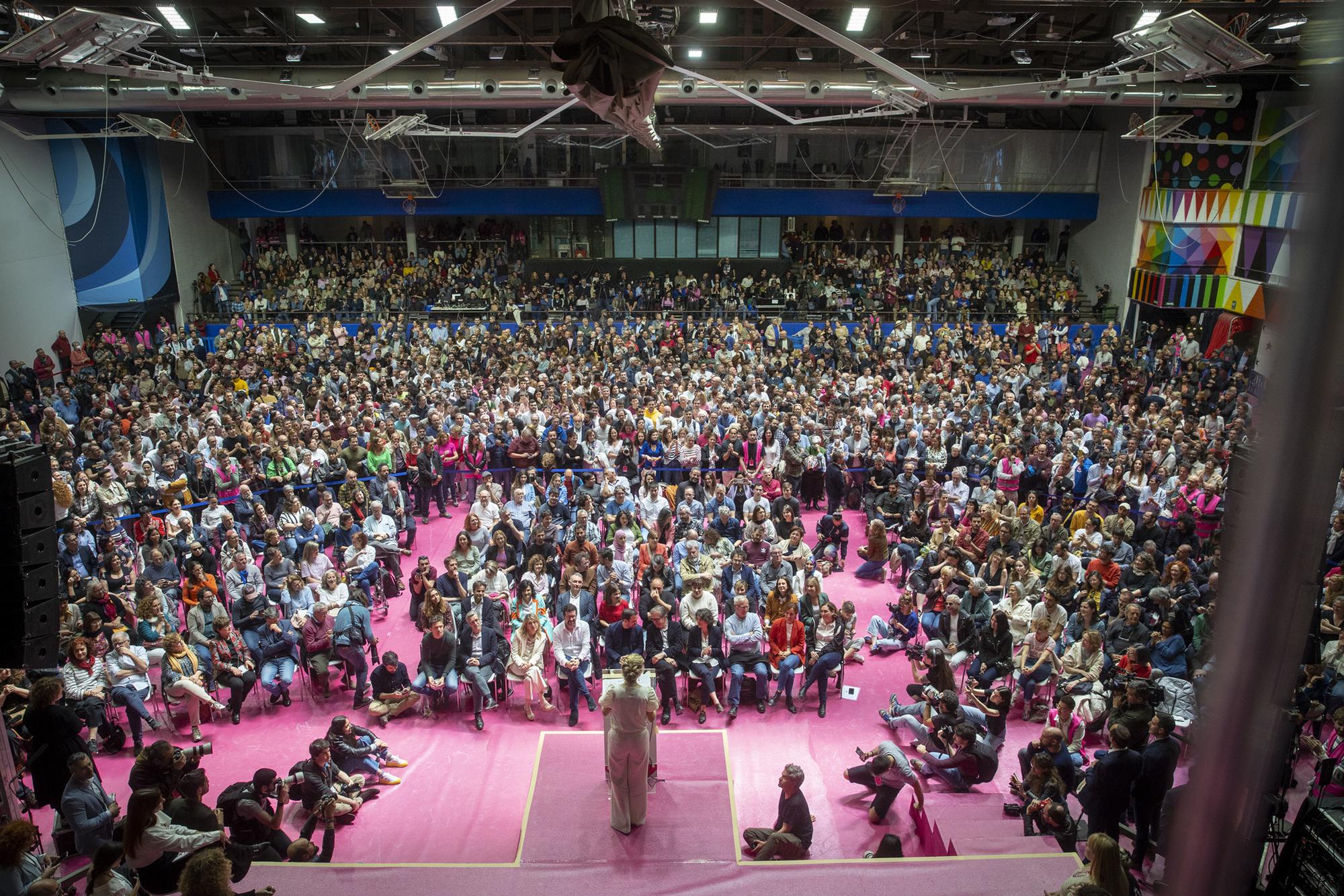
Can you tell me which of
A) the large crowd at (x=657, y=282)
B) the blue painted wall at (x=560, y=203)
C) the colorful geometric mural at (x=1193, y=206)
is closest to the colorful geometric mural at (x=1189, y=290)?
the colorful geometric mural at (x=1193, y=206)

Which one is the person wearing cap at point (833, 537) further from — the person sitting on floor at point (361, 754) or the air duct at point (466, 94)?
the air duct at point (466, 94)

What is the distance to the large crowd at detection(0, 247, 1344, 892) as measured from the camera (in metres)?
A: 6.55

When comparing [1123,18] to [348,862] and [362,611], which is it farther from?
[348,862]

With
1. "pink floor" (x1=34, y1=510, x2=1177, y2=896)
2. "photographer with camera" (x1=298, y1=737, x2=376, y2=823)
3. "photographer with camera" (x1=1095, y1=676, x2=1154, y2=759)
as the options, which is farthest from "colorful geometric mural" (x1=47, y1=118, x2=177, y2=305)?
"photographer with camera" (x1=1095, y1=676, x2=1154, y2=759)

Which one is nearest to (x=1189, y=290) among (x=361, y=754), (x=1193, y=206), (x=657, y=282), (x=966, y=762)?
(x=1193, y=206)

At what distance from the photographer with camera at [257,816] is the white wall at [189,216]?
20196 mm

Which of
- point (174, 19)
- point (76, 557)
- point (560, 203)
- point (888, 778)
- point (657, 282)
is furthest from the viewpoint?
point (657, 282)

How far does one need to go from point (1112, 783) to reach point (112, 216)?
22.1 metres

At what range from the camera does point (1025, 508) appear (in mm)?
9445

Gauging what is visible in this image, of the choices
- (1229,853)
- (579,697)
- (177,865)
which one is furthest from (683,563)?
(1229,853)

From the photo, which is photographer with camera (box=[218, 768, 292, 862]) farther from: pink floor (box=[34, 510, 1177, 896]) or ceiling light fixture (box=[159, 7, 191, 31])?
ceiling light fixture (box=[159, 7, 191, 31])

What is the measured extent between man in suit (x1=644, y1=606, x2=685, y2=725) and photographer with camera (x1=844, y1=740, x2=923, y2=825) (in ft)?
5.98

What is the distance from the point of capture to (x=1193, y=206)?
18.6 metres

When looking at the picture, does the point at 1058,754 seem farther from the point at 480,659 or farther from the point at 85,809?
the point at 85,809
